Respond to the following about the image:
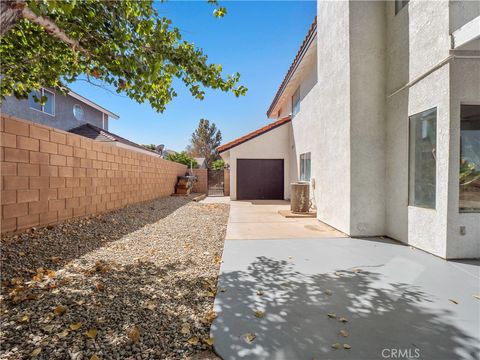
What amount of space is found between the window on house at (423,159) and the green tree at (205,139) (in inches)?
1702

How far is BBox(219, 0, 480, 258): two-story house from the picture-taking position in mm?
3848

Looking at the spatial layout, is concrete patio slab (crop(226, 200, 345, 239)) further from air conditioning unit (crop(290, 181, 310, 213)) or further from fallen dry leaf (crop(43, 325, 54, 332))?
fallen dry leaf (crop(43, 325, 54, 332))

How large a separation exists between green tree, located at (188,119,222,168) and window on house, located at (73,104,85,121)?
30809mm

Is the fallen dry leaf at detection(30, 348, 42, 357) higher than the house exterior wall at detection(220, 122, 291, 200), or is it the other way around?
the house exterior wall at detection(220, 122, 291, 200)

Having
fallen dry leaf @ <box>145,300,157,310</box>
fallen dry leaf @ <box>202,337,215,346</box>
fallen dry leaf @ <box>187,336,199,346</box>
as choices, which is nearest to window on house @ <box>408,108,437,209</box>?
fallen dry leaf @ <box>202,337,215,346</box>

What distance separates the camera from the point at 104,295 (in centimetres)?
275

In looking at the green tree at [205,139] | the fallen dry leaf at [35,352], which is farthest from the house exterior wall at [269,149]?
the green tree at [205,139]

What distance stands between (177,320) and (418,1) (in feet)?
22.8

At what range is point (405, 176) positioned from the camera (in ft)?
15.8

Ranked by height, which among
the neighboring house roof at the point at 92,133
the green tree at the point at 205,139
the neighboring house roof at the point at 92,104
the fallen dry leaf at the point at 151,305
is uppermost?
the green tree at the point at 205,139

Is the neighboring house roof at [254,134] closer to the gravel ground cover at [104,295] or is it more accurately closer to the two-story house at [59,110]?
the two-story house at [59,110]

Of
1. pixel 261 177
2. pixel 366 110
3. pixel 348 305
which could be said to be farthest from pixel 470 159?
pixel 261 177

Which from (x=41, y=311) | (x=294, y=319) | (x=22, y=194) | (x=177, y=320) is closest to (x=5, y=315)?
(x=41, y=311)

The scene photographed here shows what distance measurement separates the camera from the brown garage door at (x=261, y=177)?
12.9 m
